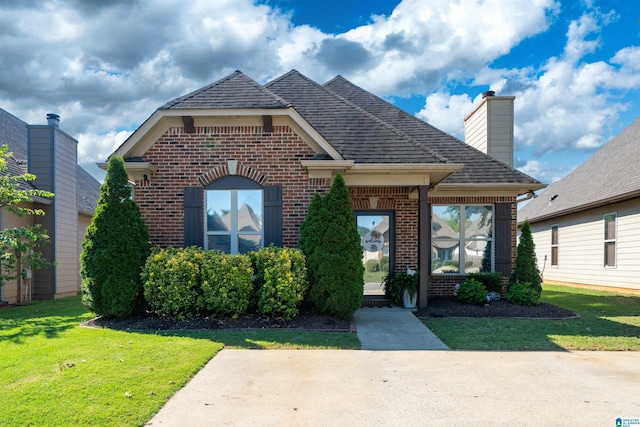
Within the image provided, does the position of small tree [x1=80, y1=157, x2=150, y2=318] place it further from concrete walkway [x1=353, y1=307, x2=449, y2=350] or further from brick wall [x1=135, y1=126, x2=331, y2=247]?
concrete walkway [x1=353, y1=307, x2=449, y2=350]

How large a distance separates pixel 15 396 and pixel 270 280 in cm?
411

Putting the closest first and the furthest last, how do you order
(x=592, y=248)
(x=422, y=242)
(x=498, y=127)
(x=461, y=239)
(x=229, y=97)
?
(x=229, y=97) < (x=422, y=242) < (x=461, y=239) < (x=498, y=127) < (x=592, y=248)

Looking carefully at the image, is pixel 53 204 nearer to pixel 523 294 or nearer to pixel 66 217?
pixel 66 217

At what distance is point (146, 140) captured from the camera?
8914 mm

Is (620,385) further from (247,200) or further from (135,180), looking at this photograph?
(135,180)

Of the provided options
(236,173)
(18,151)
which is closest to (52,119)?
(18,151)

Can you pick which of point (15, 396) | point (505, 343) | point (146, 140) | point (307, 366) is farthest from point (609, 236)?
point (15, 396)

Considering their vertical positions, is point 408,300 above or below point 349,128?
below

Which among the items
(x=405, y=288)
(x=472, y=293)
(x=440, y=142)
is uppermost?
(x=440, y=142)

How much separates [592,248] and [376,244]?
9.63 metres

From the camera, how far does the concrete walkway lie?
21.8 ft

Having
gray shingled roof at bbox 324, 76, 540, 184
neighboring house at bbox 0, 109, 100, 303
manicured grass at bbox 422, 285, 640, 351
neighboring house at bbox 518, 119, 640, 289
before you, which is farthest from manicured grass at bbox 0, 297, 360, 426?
neighboring house at bbox 518, 119, 640, 289

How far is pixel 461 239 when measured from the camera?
1145 centimetres

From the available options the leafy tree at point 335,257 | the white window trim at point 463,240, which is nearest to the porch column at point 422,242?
the leafy tree at point 335,257
